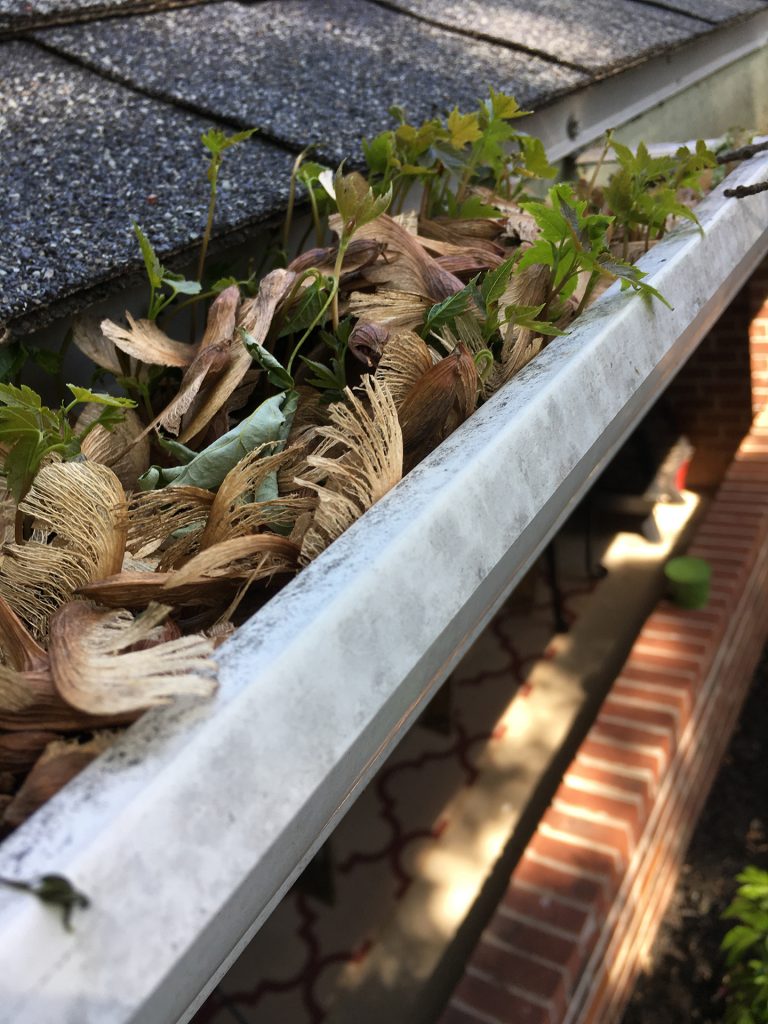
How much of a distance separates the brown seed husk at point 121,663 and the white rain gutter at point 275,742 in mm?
11

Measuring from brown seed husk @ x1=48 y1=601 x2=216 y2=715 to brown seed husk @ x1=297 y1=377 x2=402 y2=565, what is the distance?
14cm

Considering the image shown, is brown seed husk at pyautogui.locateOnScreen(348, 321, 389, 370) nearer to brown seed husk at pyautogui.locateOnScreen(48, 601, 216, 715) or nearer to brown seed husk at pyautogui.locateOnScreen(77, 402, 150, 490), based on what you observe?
brown seed husk at pyautogui.locateOnScreen(77, 402, 150, 490)

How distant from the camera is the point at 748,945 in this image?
2.59 meters

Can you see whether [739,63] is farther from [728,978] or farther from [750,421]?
[728,978]

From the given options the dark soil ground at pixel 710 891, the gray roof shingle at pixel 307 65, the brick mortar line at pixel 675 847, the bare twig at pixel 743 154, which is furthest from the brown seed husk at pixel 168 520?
the dark soil ground at pixel 710 891

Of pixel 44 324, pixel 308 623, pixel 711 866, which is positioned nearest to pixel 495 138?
pixel 44 324

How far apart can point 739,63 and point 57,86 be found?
7.21ft

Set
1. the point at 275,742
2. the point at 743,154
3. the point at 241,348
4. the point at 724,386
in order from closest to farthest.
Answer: the point at 275,742, the point at 241,348, the point at 743,154, the point at 724,386

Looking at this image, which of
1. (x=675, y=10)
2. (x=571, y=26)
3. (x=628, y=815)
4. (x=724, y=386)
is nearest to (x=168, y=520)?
(x=571, y=26)

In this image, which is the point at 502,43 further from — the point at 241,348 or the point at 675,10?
the point at 241,348

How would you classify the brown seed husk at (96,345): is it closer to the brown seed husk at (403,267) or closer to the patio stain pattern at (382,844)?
the brown seed husk at (403,267)

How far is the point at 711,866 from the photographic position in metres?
3.41

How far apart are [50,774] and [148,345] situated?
19.9 inches

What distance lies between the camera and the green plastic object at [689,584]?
334 centimetres
